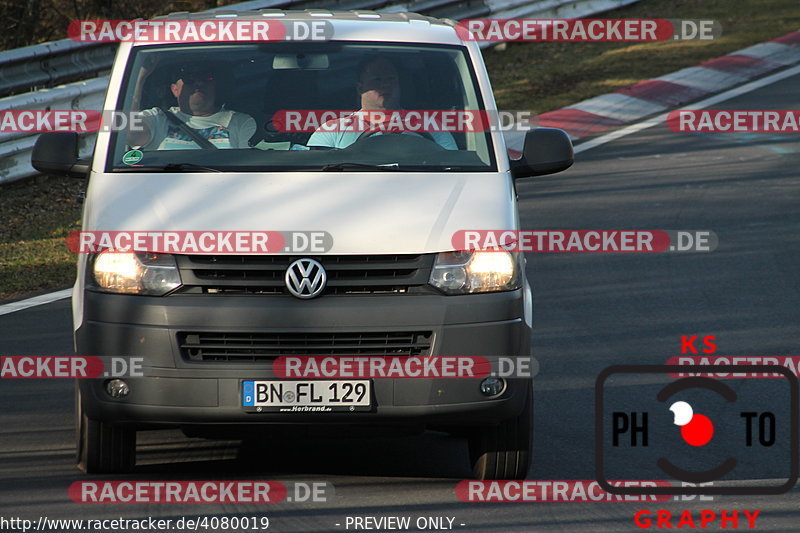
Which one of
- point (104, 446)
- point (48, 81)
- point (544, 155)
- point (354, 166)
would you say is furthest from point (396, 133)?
point (48, 81)

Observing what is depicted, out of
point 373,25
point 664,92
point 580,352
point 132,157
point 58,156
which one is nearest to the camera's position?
point 132,157

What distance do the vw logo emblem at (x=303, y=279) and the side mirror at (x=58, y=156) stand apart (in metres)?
1.56

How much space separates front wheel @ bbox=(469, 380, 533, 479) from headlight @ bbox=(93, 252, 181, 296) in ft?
4.93

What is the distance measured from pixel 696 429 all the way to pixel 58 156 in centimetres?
333

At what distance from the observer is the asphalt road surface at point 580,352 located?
5.75m

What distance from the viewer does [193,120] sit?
6.77 metres

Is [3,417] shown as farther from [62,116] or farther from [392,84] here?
[62,116]

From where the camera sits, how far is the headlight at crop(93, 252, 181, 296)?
5.66m

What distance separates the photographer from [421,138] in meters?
6.70

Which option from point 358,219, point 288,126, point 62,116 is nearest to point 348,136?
point 288,126

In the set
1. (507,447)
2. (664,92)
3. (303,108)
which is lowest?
(507,447)

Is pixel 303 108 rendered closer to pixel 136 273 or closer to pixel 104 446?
pixel 136 273

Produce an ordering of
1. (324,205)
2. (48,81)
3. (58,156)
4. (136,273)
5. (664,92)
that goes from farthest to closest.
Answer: (664,92) → (48,81) → (58,156) → (324,205) → (136,273)

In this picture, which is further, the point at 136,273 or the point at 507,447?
the point at 507,447
